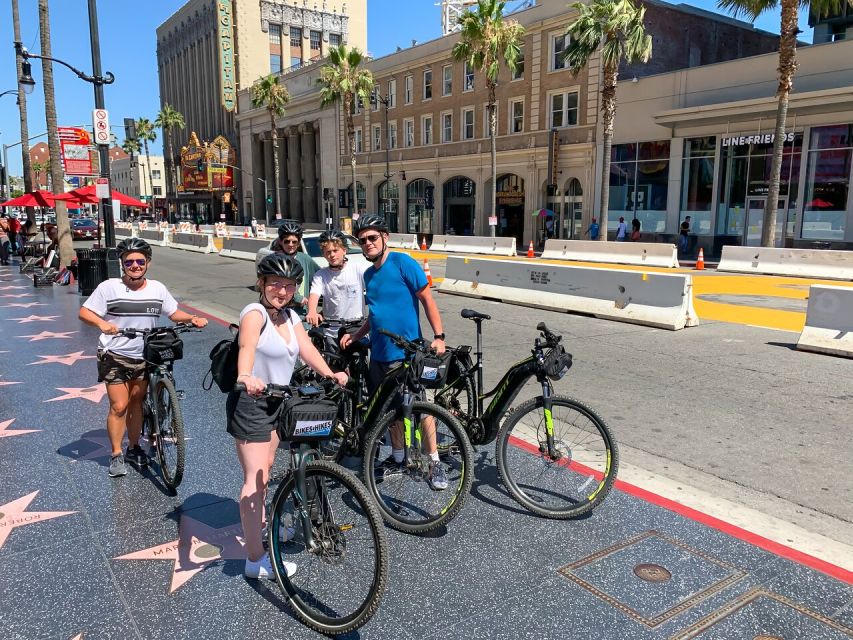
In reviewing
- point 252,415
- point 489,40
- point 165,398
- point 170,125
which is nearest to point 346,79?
point 489,40

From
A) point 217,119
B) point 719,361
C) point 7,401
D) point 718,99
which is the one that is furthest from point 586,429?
point 217,119

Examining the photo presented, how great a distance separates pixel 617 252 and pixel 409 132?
25.0m

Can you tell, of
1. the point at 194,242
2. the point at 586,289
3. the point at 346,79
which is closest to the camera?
the point at 586,289

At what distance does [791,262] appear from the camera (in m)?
20.6

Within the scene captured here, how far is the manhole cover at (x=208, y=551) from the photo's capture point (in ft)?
12.8

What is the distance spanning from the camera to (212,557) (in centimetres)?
388

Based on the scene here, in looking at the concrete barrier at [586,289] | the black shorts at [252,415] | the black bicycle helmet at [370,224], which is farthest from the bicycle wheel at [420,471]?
the concrete barrier at [586,289]

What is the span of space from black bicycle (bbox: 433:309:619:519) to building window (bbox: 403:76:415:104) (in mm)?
43629

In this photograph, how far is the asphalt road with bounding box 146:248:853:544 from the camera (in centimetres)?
490

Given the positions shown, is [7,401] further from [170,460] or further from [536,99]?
[536,99]

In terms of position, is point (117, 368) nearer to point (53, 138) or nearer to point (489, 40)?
point (53, 138)

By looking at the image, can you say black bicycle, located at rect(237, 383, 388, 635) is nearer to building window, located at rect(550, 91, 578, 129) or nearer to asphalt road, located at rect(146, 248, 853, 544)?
asphalt road, located at rect(146, 248, 853, 544)

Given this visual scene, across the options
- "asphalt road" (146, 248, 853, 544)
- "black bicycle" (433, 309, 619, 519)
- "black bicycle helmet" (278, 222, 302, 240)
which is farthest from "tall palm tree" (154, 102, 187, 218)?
"black bicycle" (433, 309, 619, 519)

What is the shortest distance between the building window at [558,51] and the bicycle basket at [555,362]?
3395 cm
